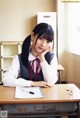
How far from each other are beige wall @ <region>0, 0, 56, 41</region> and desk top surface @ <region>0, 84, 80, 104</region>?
3.85 metres

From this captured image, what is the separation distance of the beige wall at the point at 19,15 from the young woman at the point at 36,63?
3.63 meters

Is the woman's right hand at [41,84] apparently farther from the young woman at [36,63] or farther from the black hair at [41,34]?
the black hair at [41,34]

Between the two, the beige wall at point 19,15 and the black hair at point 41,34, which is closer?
the black hair at point 41,34

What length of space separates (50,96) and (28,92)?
0.60 ft

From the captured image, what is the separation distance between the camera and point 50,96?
1.53 meters

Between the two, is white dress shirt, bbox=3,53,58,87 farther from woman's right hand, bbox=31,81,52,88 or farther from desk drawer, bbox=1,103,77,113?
desk drawer, bbox=1,103,77,113

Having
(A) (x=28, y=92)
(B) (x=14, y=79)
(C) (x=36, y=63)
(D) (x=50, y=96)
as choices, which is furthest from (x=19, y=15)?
(D) (x=50, y=96)

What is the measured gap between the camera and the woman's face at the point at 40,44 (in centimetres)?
186

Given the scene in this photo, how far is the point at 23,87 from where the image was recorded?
1796 millimetres

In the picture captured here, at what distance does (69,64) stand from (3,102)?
12.6ft

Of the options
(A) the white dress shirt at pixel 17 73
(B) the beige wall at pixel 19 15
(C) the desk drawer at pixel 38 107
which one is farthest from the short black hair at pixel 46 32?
(B) the beige wall at pixel 19 15

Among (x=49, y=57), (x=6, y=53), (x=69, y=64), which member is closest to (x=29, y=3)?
(x=6, y=53)

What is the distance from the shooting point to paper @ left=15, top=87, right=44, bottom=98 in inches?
59.3

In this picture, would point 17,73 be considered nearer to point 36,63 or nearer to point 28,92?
point 36,63
